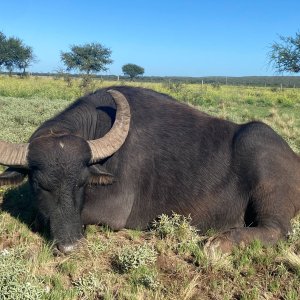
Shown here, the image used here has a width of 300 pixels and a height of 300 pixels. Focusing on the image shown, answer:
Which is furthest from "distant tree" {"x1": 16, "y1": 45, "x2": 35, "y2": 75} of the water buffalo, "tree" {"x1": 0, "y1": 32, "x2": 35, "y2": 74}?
the water buffalo

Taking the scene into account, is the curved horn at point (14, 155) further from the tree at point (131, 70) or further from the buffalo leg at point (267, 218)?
the tree at point (131, 70)

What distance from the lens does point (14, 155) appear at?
14.6 ft

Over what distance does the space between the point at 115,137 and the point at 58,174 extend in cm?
91

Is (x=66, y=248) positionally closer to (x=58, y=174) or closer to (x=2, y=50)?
(x=58, y=174)

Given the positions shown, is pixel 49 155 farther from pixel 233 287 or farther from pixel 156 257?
pixel 233 287

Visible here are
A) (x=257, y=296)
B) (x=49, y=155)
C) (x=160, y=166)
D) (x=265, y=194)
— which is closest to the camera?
(x=257, y=296)

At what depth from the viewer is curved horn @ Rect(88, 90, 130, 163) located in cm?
471

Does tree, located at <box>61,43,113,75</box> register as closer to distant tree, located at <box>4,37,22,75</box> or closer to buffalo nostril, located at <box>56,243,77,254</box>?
distant tree, located at <box>4,37,22,75</box>

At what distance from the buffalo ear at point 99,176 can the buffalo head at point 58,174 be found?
74 millimetres

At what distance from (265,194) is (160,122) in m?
1.68

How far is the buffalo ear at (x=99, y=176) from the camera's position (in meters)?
4.73

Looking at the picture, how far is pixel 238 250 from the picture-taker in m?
4.48

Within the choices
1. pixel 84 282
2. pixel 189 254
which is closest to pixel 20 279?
pixel 84 282

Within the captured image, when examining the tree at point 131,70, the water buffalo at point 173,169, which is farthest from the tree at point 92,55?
the water buffalo at point 173,169
